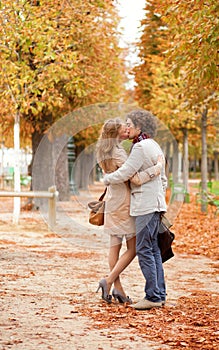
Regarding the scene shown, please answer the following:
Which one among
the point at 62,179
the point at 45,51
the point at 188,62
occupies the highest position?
the point at 45,51

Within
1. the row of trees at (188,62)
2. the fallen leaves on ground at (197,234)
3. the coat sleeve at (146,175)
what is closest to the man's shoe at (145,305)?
the coat sleeve at (146,175)

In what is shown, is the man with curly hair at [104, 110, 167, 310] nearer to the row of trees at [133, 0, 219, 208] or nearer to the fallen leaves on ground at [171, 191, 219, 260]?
the row of trees at [133, 0, 219, 208]

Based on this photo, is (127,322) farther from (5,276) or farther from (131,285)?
(5,276)

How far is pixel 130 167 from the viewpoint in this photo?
7.29m

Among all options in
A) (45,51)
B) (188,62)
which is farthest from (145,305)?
(45,51)

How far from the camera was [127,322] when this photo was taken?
6723mm

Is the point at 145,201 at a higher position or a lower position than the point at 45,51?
lower

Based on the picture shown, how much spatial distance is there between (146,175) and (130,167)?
169mm

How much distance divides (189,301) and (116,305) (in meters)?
0.78

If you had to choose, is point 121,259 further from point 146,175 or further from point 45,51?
point 45,51

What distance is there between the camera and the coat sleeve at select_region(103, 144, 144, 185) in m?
7.28

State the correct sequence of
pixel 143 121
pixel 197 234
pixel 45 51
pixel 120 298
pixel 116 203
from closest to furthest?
pixel 143 121 → pixel 116 203 → pixel 120 298 → pixel 197 234 → pixel 45 51

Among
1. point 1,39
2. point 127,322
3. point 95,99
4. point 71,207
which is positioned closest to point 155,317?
point 127,322

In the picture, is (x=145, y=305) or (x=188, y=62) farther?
(x=188, y=62)
